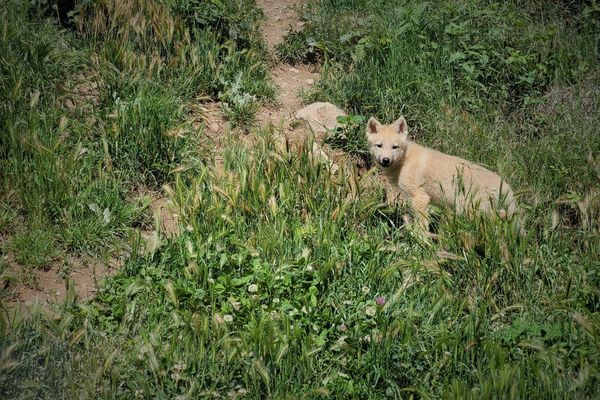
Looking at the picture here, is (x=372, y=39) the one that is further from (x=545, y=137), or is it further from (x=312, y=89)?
(x=545, y=137)

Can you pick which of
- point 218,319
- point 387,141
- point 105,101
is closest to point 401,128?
point 387,141

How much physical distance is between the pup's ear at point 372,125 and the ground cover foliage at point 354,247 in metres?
0.48

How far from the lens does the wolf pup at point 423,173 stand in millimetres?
6609

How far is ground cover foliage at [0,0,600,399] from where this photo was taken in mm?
4707

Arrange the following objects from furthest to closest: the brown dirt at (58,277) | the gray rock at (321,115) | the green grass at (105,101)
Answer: the gray rock at (321,115) → the green grass at (105,101) → the brown dirt at (58,277)

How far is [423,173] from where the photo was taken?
285 inches

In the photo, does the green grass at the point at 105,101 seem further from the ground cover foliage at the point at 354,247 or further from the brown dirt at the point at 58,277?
the brown dirt at the point at 58,277

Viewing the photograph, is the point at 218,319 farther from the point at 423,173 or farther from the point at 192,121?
the point at 192,121

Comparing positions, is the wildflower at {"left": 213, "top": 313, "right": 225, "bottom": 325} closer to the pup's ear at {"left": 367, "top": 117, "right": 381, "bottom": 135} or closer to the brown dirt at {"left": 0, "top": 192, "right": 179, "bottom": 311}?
the brown dirt at {"left": 0, "top": 192, "right": 179, "bottom": 311}

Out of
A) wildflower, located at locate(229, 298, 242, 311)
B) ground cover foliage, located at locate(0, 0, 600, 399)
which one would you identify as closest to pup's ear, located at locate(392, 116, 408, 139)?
ground cover foliage, located at locate(0, 0, 600, 399)

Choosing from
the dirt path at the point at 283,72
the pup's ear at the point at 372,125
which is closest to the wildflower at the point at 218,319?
the pup's ear at the point at 372,125

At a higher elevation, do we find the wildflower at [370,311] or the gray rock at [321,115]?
the gray rock at [321,115]

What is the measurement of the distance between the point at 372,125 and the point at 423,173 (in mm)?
739

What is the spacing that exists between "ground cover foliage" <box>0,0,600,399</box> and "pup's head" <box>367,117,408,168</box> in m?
0.32
